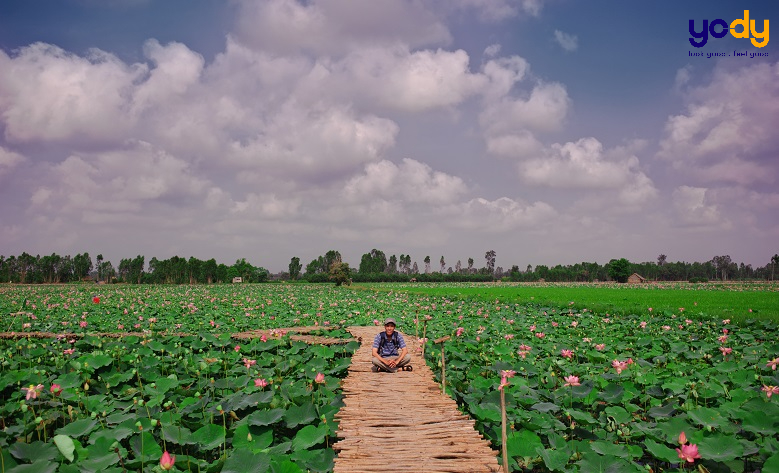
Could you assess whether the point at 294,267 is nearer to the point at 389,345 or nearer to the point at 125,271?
the point at 125,271

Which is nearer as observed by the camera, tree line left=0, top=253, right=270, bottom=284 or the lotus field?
the lotus field

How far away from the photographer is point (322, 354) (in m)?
7.08

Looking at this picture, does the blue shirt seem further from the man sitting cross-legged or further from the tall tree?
the tall tree

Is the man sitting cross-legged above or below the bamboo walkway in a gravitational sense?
above

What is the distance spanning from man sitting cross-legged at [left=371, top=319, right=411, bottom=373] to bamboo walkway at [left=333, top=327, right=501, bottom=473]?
2.19 ft

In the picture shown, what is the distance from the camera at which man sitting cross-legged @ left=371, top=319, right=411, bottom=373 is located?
6.41 m

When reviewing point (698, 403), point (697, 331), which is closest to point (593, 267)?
point (697, 331)

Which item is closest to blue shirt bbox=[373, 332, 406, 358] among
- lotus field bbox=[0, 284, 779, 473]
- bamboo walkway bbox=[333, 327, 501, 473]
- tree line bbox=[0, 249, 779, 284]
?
lotus field bbox=[0, 284, 779, 473]

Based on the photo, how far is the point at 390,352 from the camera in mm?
6785

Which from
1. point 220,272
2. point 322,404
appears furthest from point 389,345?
point 220,272

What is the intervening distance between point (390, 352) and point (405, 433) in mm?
2866

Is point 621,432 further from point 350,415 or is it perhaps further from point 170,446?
point 170,446

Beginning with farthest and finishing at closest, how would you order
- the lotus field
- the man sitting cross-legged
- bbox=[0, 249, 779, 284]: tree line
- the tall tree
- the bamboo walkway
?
the tall tree < bbox=[0, 249, 779, 284]: tree line < the man sitting cross-legged < the lotus field < the bamboo walkway

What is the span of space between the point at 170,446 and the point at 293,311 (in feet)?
35.5
